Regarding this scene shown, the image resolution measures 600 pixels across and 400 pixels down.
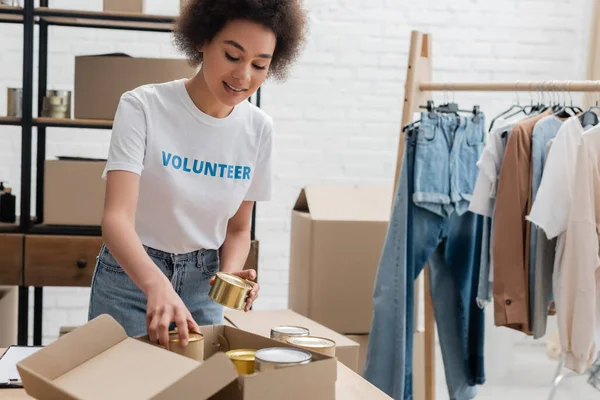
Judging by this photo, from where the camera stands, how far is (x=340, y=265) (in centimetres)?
268

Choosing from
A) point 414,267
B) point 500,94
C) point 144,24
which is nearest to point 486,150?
point 414,267

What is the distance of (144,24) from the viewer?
2902 mm

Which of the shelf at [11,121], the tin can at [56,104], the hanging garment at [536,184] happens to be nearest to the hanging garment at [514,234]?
the hanging garment at [536,184]

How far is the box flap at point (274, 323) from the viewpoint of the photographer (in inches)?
86.4

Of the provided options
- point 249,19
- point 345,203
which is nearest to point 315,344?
point 249,19

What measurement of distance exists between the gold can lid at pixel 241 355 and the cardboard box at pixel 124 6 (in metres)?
2.16

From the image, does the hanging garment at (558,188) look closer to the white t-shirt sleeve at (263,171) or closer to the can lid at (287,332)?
the white t-shirt sleeve at (263,171)

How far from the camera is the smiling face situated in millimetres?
1306

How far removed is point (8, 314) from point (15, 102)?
2.63 ft

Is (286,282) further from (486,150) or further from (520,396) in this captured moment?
(486,150)

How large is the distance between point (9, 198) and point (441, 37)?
7.09ft

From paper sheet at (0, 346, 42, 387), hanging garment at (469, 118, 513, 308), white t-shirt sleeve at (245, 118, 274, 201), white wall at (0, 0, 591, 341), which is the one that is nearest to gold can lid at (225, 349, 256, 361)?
paper sheet at (0, 346, 42, 387)

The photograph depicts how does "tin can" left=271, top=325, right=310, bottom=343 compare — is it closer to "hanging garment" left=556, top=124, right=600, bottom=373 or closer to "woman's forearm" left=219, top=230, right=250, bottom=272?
"woman's forearm" left=219, top=230, right=250, bottom=272

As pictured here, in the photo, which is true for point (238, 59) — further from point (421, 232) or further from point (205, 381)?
point (421, 232)
